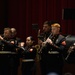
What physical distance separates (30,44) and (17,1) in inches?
151

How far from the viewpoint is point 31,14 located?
421 inches

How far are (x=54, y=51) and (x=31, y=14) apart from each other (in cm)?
425

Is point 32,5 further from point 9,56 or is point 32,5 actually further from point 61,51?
point 61,51

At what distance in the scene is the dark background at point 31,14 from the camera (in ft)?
31.9

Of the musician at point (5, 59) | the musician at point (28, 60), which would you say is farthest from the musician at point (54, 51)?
the musician at point (5, 59)

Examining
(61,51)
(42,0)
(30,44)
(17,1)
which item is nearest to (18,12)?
(17,1)

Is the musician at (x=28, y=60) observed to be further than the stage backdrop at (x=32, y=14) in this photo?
No

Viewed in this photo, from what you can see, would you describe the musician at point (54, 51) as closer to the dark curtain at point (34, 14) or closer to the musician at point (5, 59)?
the musician at point (5, 59)

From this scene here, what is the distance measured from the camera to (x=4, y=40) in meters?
7.25

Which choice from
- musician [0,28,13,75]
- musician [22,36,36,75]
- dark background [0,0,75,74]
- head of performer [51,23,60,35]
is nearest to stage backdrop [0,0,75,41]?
dark background [0,0,75,74]

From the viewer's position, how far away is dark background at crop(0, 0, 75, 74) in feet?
31.9

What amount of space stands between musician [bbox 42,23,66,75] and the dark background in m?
2.95

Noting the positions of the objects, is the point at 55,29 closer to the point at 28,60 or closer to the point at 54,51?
the point at 54,51

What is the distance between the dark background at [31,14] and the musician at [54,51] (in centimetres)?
295
